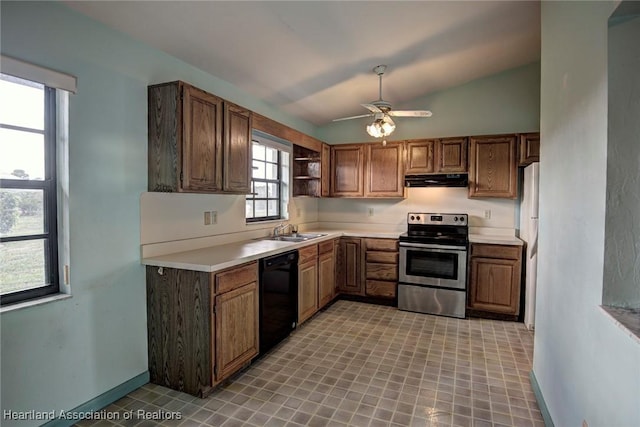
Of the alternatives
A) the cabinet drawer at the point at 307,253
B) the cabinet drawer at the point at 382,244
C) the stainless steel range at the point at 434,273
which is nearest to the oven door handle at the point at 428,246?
the stainless steel range at the point at 434,273

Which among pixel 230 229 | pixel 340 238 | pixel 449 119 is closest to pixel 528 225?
pixel 449 119

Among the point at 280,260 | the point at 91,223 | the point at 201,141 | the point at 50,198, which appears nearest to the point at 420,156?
the point at 280,260

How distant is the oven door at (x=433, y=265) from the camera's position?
12.4 feet

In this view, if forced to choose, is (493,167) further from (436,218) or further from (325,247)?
(325,247)

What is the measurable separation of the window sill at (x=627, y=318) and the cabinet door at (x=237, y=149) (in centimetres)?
245

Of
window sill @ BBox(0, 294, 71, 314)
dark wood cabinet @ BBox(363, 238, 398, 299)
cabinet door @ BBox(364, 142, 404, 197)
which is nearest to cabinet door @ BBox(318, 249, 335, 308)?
dark wood cabinet @ BBox(363, 238, 398, 299)

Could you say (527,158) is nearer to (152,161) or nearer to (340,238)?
(340,238)

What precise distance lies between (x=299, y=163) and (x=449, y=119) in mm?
2111

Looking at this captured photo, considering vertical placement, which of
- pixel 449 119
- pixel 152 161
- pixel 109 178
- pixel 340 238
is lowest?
pixel 340 238

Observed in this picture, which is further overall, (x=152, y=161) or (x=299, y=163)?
(x=299, y=163)

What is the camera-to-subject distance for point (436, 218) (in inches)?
172

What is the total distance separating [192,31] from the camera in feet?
7.55

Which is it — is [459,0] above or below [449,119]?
above

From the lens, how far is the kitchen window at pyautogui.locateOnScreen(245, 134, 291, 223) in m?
3.79
